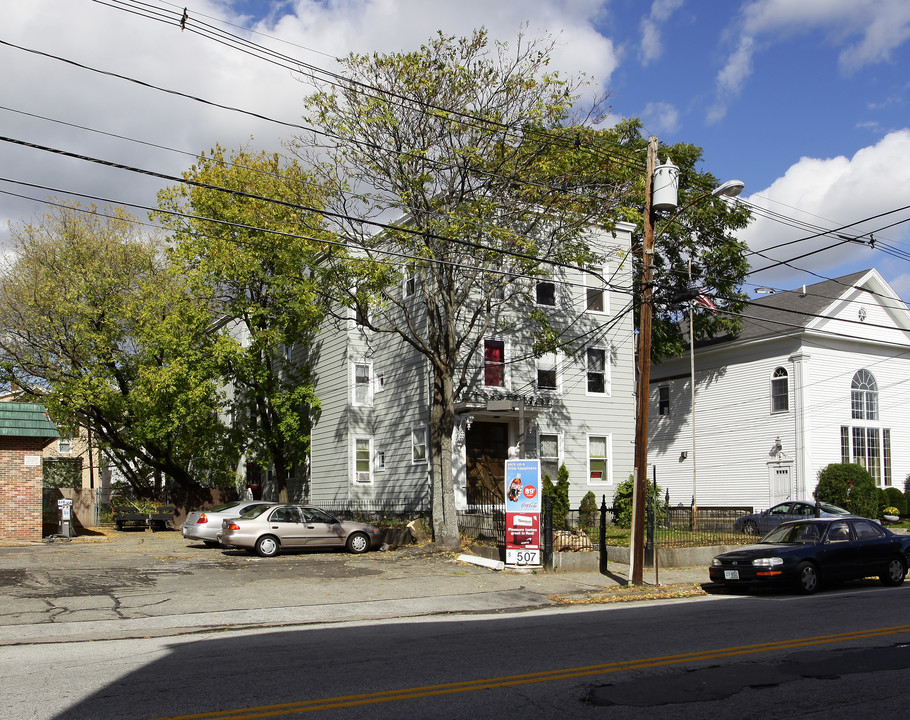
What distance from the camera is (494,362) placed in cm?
2688

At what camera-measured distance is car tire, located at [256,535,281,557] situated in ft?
71.2

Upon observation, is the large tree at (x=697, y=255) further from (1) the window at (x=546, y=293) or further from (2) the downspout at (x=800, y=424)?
(1) the window at (x=546, y=293)

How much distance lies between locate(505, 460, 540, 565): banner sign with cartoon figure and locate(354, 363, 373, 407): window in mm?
11357

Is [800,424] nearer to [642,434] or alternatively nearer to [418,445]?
[418,445]

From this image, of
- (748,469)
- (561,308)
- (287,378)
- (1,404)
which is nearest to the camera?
(1,404)

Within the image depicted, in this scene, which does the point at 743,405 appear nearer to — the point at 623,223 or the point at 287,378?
the point at 623,223

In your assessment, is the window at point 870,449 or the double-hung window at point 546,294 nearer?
the double-hung window at point 546,294

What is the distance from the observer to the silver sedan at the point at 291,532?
21.6 meters

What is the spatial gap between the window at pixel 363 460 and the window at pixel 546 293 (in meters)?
7.72

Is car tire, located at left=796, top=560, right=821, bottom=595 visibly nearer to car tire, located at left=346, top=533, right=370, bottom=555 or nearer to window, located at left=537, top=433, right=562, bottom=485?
car tire, located at left=346, top=533, right=370, bottom=555

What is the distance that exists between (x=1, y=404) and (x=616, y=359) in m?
19.6

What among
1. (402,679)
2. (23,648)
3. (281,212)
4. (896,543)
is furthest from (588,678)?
(281,212)

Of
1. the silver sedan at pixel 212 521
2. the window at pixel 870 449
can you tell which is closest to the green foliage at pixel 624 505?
the silver sedan at pixel 212 521

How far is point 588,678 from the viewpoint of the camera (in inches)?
329
